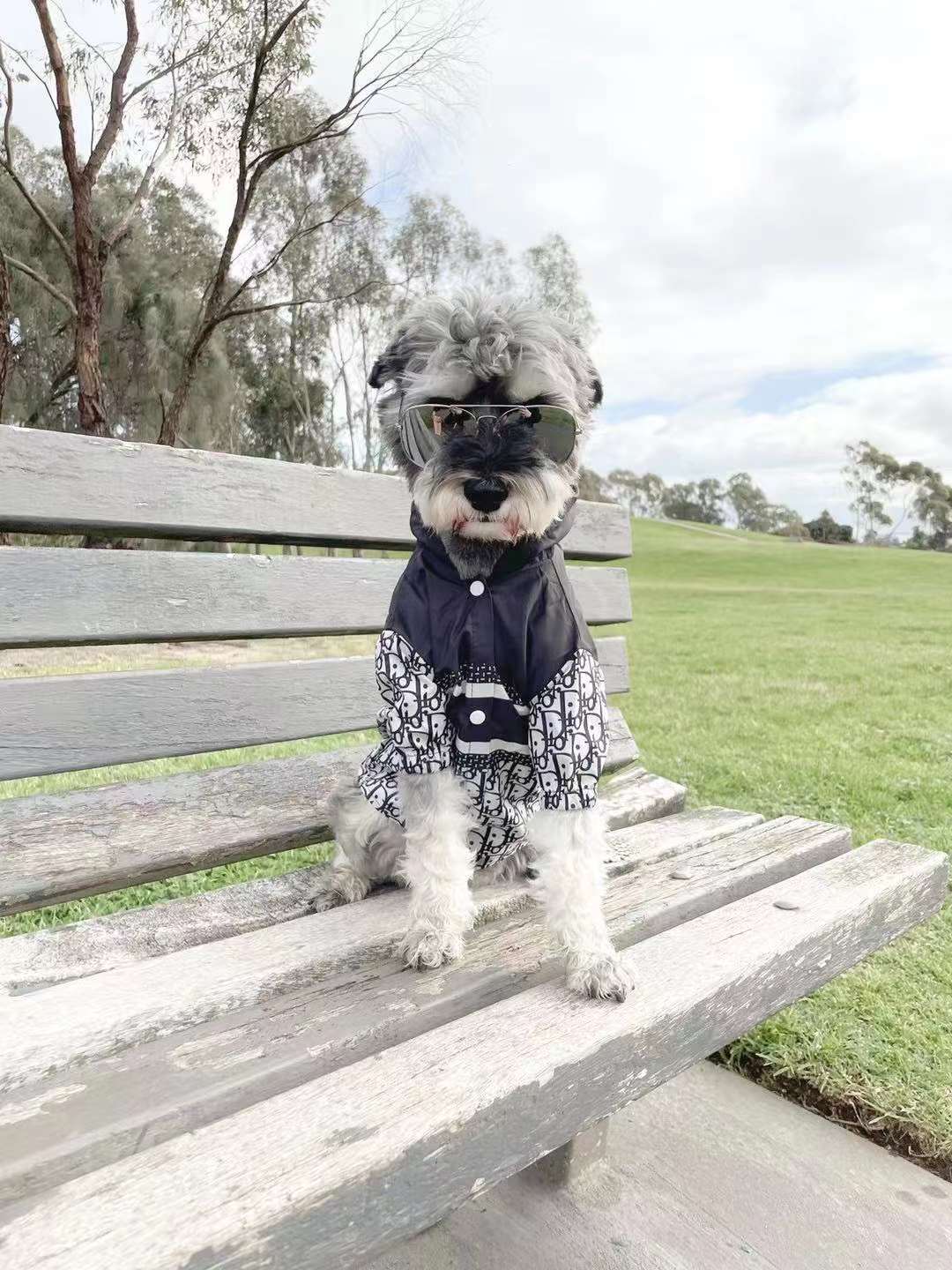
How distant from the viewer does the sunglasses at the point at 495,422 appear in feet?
6.50

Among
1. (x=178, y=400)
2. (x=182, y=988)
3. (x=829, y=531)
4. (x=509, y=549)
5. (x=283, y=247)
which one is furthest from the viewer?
(x=829, y=531)

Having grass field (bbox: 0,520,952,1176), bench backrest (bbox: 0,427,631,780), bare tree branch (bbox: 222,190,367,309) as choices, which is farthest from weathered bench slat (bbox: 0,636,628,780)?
bare tree branch (bbox: 222,190,367,309)

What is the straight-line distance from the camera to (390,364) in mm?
2137

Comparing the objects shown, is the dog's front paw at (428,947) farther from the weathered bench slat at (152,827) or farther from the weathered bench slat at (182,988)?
the weathered bench slat at (152,827)

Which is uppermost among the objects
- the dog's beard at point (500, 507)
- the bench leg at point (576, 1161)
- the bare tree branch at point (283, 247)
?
the bare tree branch at point (283, 247)

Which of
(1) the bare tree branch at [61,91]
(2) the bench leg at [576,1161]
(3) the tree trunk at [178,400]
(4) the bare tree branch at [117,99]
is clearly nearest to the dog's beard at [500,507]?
(2) the bench leg at [576,1161]

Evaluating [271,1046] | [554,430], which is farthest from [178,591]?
[271,1046]

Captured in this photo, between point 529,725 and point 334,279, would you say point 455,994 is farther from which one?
point 334,279

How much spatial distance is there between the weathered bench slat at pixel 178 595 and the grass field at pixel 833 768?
1663 mm

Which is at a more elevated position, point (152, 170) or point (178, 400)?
point (152, 170)

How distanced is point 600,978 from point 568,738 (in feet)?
A: 1.68

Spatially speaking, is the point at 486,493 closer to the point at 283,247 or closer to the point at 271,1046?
the point at 271,1046

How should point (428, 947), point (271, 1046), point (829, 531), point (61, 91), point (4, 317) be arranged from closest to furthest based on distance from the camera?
point (271, 1046) → point (428, 947) → point (4, 317) → point (61, 91) → point (829, 531)

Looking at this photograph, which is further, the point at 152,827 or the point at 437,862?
the point at 152,827
